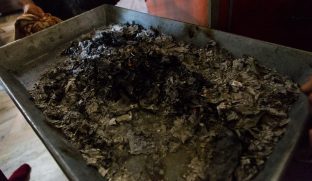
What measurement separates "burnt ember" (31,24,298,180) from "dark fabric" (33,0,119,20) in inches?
35.9

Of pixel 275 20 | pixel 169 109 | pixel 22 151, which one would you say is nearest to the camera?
pixel 169 109

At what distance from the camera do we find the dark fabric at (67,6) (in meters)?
2.17

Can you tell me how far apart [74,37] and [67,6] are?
0.63m

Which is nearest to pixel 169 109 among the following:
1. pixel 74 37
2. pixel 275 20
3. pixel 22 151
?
pixel 275 20

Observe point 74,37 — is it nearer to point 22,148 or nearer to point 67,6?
point 67,6

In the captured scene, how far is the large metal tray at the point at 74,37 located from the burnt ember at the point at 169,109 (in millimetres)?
39

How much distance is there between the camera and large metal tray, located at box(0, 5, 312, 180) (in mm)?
829

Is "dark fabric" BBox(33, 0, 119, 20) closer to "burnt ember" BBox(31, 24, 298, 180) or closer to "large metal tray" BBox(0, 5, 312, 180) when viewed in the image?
"large metal tray" BBox(0, 5, 312, 180)

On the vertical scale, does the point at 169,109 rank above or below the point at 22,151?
above

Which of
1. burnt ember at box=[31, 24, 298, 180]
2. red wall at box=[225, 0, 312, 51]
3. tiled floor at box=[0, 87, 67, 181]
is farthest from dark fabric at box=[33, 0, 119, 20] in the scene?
red wall at box=[225, 0, 312, 51]

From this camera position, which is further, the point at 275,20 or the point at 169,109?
the point at 275,20

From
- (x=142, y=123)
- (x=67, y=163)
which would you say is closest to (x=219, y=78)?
(x=142, y=123)

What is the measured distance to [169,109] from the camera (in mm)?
1064

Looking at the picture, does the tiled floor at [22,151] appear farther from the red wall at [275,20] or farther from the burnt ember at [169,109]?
the red wall at [275,20]
